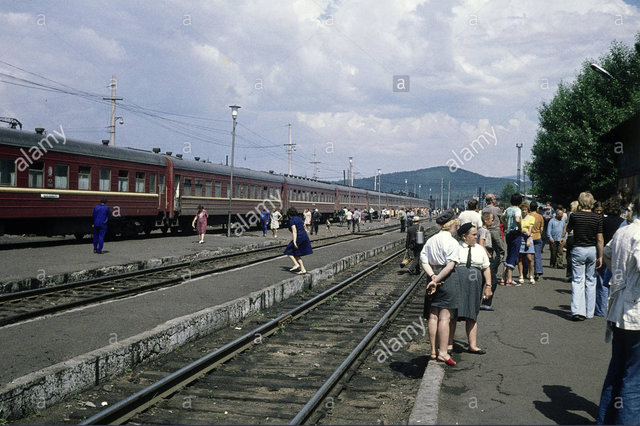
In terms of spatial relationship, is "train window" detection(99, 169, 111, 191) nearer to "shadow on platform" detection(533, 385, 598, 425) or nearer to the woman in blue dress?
the woman in blue dress

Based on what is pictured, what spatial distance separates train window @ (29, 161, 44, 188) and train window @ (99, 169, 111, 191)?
3.02 meters

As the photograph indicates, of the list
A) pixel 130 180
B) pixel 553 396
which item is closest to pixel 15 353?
pixel 553 396

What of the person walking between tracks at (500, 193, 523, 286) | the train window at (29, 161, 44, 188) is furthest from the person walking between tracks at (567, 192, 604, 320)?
the train window at (29, 161, 44, 188)

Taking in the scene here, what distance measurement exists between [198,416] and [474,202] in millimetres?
6457

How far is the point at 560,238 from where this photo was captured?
1571 centimetres

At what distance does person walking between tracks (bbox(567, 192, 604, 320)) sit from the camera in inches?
353

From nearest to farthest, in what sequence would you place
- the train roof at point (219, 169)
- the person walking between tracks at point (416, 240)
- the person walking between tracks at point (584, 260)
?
the person walking between tracks at point (584, 260)
the person walking between tracks at point (416, 240)
the train roof at point (219, 169)

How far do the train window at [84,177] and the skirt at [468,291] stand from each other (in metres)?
18.2

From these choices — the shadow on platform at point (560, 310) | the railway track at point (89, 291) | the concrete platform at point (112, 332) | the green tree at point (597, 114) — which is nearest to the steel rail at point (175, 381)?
→ the concrete platform at point (112, 332)

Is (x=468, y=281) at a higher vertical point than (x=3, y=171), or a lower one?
lower

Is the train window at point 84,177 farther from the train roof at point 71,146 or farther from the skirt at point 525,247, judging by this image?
the skirt at point 525,247

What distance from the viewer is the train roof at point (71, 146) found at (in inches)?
734

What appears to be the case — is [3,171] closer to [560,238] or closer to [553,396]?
[560,238]

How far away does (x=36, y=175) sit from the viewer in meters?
19.5
